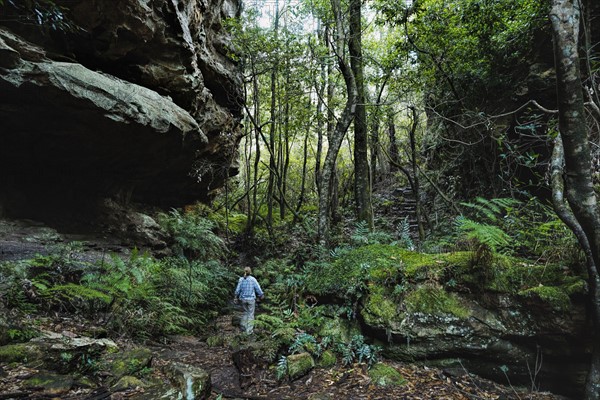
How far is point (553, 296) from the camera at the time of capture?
458cm

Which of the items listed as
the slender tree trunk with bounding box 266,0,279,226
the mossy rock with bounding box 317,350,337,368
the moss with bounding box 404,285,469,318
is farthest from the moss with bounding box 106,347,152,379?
the slender tree trunk with bounding box 266,0,279,226

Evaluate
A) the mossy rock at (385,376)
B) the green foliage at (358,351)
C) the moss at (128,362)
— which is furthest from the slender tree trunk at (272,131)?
the mossy rock at (385,376)

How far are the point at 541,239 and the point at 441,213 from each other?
6.55 m

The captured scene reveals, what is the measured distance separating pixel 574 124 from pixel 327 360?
461cm

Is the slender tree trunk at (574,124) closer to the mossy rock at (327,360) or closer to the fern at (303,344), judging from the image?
the mossy rock at (327,360)

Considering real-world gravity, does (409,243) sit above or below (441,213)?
below

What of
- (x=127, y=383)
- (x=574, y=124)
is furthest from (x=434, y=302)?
A: (x=127, y=383)

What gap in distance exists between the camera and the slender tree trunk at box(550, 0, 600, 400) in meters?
3.52

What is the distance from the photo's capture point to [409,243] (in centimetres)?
766

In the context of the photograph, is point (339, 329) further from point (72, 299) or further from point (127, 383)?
point (72, 299)

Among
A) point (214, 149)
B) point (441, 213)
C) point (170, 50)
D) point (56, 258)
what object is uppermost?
point (170, 50)

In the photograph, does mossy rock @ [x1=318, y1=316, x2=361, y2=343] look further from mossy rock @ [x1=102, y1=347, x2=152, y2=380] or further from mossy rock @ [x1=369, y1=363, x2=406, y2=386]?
mossy rock @ [x1=102, y1=347, x2=152, y2=380]

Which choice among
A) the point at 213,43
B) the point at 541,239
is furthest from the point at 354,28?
the point at 541,239

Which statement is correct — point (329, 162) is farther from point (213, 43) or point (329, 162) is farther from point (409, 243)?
point (213, 43)
